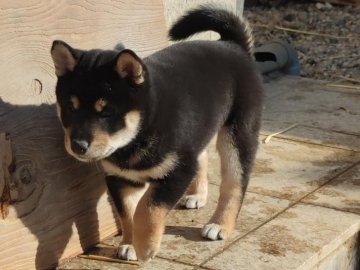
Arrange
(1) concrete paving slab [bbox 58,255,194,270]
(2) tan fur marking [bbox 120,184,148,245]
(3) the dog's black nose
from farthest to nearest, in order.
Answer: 1. (2) tan fur marking [bbox 120,184,148,245]
2. (1) concrete paving slab [bbox 58,255,194,270]
3. (3) the dog's black nose

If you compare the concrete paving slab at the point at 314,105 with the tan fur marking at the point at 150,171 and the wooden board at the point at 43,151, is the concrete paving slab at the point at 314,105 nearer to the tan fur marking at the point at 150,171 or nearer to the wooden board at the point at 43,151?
the wooden board at the point at 43,151

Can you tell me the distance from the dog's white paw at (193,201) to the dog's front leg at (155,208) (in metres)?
0.72

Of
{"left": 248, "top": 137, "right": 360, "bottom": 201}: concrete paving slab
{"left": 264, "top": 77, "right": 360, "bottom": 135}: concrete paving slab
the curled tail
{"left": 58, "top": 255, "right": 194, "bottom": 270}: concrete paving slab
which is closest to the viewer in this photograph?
{"left": 58, "top": 255, "right": 194, "bottom": 270}: concrete paving slab

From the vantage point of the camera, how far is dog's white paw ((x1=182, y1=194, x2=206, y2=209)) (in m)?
4.32

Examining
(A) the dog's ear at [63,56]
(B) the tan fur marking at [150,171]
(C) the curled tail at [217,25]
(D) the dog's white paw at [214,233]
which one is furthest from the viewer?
(C) the curled tail at [217,25]

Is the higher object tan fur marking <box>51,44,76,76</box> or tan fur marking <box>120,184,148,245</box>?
tan fur marking <box>51,44,76,76</box>

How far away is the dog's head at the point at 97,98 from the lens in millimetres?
3250

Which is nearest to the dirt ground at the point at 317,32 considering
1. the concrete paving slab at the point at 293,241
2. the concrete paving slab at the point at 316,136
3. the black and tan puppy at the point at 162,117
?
the concrete paving slab at the point at 316,136

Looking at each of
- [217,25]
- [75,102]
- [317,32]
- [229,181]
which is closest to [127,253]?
[229,181]

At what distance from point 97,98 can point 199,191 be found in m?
1.27

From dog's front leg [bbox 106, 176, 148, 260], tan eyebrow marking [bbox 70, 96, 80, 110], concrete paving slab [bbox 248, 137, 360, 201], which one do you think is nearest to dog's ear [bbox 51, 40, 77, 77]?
tan eyebrow marking [bbox 70, 96, 80, 110]

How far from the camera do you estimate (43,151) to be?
3.56 meters

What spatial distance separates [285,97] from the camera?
654 cm

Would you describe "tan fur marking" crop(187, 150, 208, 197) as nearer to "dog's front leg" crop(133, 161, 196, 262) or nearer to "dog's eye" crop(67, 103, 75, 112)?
"dog's front leg" crop(133, 161, 196, 262)
